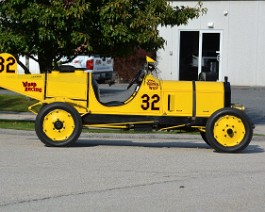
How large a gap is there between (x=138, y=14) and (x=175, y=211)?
773 centimetres

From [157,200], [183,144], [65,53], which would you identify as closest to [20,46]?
[65,53]

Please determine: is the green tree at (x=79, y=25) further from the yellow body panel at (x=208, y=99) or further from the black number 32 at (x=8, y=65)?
the yellow body panel at (x=208, y=99)

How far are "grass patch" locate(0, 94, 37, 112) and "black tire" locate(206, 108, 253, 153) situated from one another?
8.65m

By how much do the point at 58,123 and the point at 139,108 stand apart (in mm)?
1366

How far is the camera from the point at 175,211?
25.7 ft

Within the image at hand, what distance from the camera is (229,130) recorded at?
11922 mm

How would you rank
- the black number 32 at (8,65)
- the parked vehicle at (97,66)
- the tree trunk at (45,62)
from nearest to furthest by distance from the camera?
the black number 32 at (8,65), the tree trunk at (45,62), the parked vehicle at (97,66)

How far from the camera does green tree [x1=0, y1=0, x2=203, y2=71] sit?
1455 cm

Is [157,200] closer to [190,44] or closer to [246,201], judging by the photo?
[246,201]

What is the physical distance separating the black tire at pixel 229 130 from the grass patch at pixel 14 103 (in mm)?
8649

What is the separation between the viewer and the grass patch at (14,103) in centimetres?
1981

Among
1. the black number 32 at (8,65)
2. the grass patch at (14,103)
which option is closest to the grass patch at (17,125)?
the black number 32 at (8,65)

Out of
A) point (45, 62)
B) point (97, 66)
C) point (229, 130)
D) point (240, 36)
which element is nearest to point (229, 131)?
point (229, 130)

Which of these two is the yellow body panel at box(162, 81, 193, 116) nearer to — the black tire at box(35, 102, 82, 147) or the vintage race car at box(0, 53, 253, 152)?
the vintage race car at box(0, 53, 253, 152)
